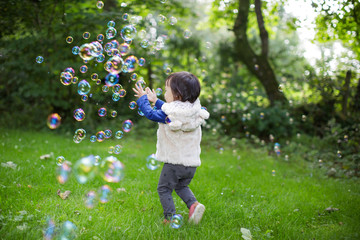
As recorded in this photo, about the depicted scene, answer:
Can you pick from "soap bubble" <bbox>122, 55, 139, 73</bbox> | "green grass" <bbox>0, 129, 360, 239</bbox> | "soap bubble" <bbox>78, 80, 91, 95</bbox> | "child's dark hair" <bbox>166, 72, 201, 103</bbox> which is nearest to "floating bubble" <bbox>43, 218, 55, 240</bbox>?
"green grass" <bbox>0, 129, 360, 239</bbox>

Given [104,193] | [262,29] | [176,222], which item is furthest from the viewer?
[262,29]

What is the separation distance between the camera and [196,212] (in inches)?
113

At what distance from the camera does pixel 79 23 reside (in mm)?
6973

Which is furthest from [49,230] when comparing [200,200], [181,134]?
[200,200]

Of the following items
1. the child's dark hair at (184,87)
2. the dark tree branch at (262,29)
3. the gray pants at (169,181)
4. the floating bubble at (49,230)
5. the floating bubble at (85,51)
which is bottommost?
the floating bubble at (49,230)

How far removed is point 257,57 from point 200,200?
6.44 metres

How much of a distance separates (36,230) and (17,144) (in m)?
Result: 3.56

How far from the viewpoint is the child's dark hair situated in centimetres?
289

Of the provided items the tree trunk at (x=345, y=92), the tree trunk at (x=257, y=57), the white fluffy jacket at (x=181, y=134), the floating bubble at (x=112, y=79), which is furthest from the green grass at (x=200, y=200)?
the tree trunk at (x=257, y=57)

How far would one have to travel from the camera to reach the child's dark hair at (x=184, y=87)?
2889 mm

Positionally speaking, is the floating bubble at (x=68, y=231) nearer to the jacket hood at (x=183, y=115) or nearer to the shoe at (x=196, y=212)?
the shoe at (x=196, y=212)

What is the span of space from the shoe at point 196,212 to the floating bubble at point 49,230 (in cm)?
120

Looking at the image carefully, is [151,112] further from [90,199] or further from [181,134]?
[90,199]

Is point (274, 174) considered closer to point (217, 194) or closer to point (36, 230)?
point (217, 194)
